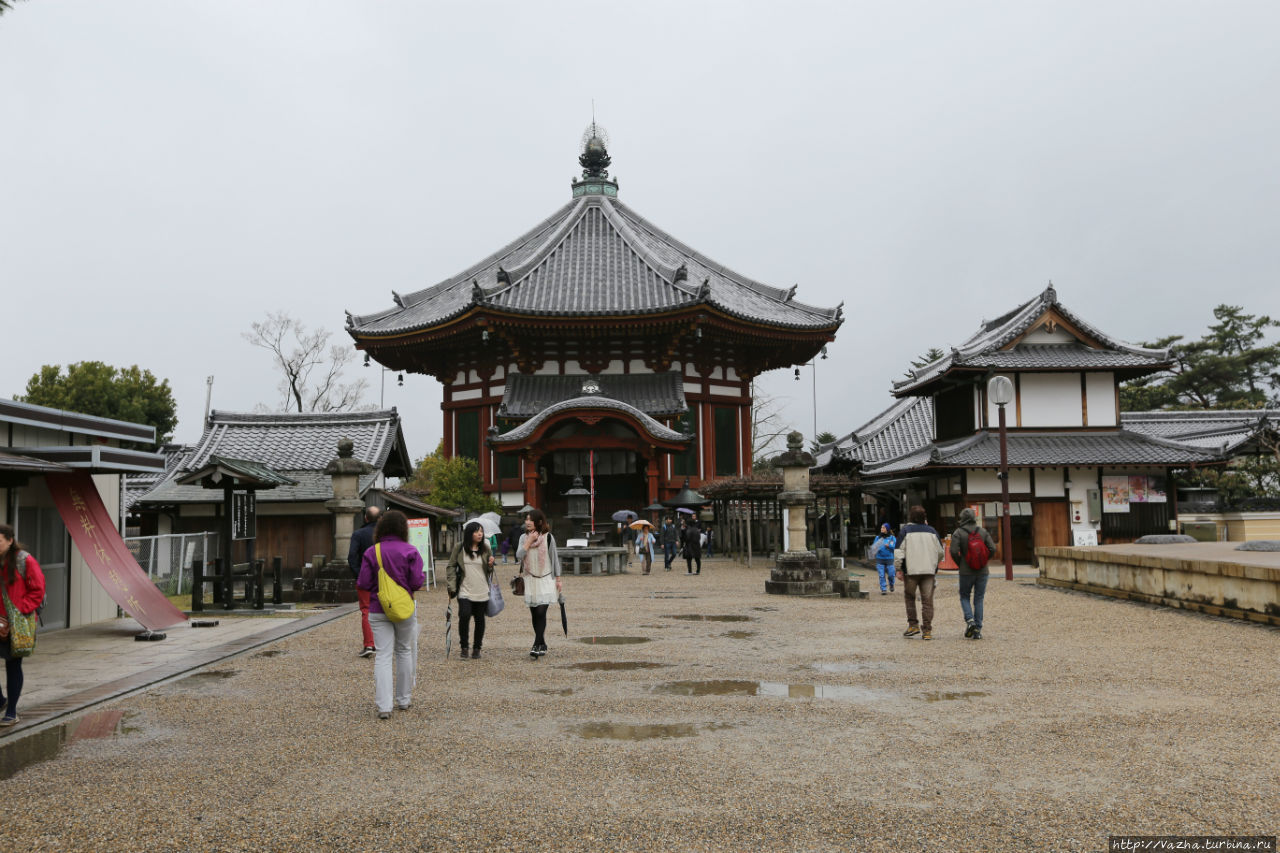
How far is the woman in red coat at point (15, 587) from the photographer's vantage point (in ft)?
23.6

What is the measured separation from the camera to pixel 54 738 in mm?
6805

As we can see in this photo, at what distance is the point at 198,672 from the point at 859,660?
22.3 feet

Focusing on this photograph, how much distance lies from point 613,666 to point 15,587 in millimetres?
5313

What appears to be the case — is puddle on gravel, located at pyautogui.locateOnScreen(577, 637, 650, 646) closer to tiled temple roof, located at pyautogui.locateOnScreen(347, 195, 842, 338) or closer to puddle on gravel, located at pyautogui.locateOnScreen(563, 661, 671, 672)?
puddle on gravel, located at pyautogui.locateOnScreen(563, 661, 671, 672)

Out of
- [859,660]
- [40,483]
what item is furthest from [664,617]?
A: [40,483]

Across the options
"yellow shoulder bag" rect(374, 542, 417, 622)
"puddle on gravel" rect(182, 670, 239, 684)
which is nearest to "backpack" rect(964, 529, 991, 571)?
"yellow shoulder bag" rect(374, 542, 417, 622)

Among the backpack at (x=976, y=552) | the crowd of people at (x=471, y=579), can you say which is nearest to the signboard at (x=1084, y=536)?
the crowd of people at (x=471, y=579)

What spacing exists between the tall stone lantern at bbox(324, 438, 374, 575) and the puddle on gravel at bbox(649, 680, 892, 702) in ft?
35.4

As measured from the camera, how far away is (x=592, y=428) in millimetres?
31016

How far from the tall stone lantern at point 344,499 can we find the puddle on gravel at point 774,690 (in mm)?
10778

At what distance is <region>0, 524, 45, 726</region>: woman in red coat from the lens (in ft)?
23.6

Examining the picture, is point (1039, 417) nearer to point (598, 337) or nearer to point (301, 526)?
point (598, 337)

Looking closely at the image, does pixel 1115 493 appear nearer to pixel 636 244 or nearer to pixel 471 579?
pixel 636 244

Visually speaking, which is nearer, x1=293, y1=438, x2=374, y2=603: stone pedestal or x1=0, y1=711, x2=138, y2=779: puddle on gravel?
x1=0, y1=711, x2=138, y2=779: puddle on gravel
